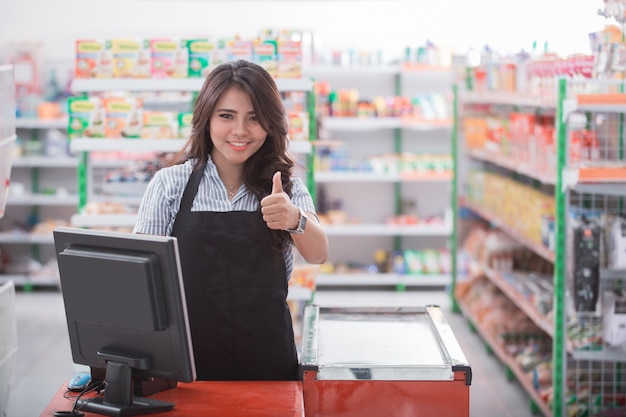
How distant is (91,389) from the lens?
2674 millimetres

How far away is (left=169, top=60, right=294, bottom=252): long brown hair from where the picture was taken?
9.73 feet

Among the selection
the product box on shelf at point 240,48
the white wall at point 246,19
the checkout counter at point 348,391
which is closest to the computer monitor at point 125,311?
the checkout counter at point 348,391

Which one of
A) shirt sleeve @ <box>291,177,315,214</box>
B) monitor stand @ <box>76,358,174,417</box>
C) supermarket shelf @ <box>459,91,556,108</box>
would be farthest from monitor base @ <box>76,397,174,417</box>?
supermarket shelf @ <box>459,91,556,108</box>

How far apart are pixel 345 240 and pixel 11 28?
3.90 m

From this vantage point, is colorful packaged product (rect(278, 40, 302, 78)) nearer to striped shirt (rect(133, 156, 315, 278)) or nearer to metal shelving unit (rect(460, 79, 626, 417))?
metal shelving unit (rect(460, 79, 626, 417))

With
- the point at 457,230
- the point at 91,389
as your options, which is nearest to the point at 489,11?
the point at 457,230

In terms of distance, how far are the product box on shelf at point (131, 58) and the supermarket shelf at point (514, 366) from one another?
2.79 meters

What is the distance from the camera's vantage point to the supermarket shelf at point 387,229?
8.71 metres

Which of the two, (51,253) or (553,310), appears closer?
(553,310)

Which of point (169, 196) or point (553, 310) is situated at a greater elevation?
point (169, 196)

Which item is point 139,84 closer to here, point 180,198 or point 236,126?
point 180,198

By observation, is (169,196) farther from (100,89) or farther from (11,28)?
(11,28)

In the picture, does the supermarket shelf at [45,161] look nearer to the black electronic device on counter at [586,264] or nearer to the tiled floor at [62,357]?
the tiled floor at [62,357]

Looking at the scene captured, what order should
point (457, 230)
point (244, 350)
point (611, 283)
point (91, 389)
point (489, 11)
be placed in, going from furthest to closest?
point (489, 11) → point (457, 230) → point (611, 283) → point (244, 350) → point (91, 389)
